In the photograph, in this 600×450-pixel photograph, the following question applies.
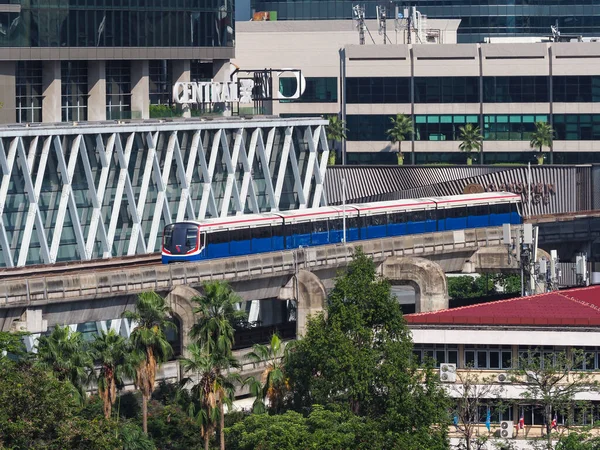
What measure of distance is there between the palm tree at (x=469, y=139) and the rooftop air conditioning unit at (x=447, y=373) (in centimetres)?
10419

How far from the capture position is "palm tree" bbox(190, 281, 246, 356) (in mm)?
92375

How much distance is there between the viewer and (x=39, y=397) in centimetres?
7362

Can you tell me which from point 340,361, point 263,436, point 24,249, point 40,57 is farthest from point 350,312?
point 40,57

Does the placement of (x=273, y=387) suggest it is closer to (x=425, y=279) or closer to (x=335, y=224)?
(x=425, y=279)

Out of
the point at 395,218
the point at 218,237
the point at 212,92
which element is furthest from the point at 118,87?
the point at 218,237

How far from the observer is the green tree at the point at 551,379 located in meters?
84.1

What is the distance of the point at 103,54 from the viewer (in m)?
140

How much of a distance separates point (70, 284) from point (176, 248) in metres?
19.7

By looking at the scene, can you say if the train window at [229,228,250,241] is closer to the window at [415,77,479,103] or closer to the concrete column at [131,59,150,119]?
the concrete column at [131,59,150,119]

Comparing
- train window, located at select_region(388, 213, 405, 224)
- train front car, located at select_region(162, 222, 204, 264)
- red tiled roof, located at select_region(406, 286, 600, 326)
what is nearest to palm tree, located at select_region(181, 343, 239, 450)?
red tiled roof, located at select_region(406, 286, 600, 326)

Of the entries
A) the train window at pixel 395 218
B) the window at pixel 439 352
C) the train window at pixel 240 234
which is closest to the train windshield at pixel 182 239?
the train window at pixel 240 234

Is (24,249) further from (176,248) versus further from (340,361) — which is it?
(340,361)

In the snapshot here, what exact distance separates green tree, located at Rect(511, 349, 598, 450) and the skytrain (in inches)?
1252

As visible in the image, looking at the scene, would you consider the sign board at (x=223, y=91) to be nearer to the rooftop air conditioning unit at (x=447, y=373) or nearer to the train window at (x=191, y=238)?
the train window at (x=191, y=238)
